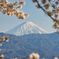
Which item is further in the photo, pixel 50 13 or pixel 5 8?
pixel 5 8

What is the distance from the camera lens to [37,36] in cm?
9906

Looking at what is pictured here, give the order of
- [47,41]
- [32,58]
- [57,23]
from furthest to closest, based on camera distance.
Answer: [47,41]
[57,23]
[32,58]

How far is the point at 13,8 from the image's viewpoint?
6312 millimetres

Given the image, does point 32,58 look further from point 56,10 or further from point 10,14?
point 10,14

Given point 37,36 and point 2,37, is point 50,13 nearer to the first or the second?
point 2,37

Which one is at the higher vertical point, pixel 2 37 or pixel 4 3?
pixel 4 3

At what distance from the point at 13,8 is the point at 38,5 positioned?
114 centimetres

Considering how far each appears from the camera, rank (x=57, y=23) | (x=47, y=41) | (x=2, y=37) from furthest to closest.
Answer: (x=47, y=41) → (x=2, y=37) → (x=57, y=23)

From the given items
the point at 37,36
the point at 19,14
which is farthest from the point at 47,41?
the point at 19,14

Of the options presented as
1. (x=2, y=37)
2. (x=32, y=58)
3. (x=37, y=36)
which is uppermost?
(x=32, y=58)

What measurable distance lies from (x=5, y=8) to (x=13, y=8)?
16 cm

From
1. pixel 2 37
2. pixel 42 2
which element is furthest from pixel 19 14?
pixel 42 2

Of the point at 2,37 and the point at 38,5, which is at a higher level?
the point at 38,5

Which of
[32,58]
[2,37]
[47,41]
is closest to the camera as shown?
[32,58]
